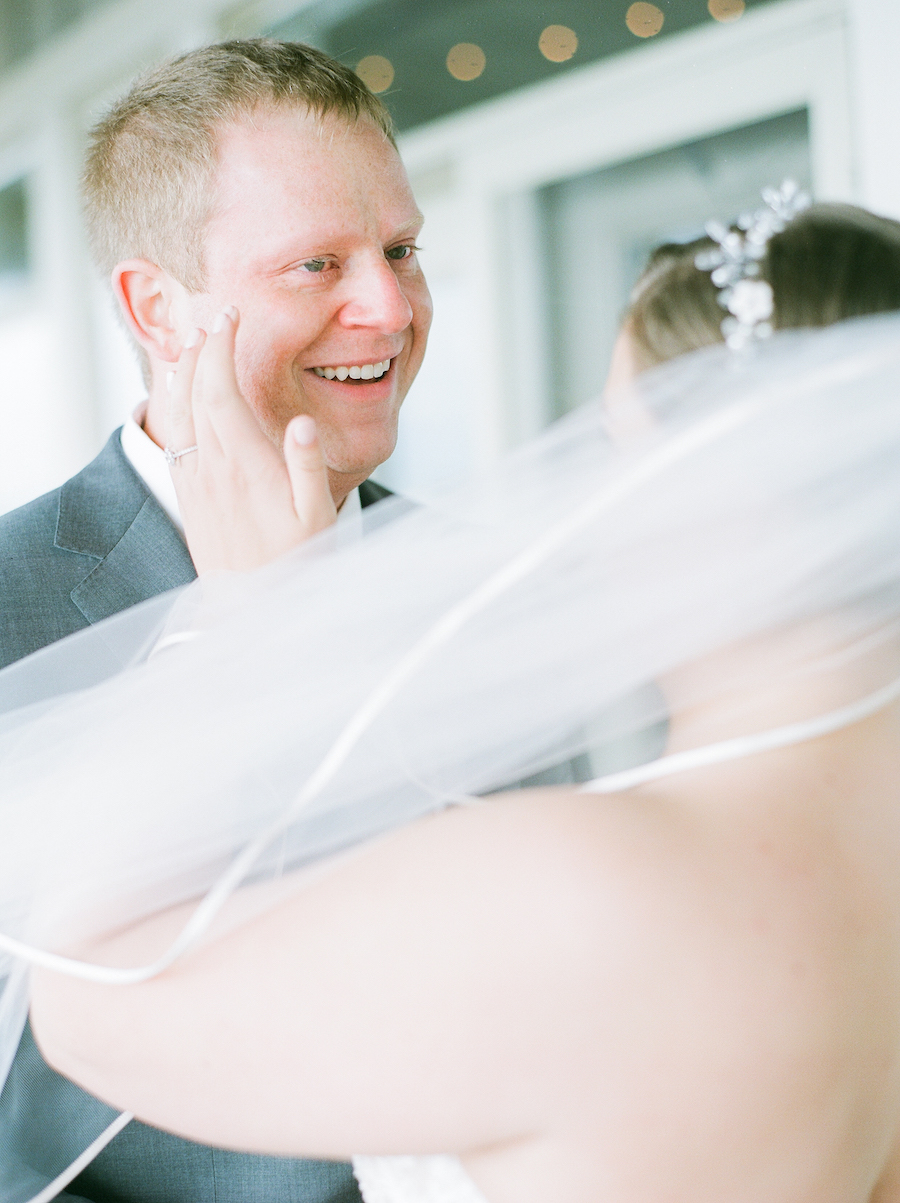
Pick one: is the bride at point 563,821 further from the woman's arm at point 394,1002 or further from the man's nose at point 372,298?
the man's nose at point 372,298

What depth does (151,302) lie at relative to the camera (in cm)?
142

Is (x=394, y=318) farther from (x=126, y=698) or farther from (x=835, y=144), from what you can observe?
(x=835, y=144)

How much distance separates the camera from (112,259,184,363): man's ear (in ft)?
4.61

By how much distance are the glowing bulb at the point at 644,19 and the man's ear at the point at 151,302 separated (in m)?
1.91

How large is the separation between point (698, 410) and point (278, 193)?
804 millimetres

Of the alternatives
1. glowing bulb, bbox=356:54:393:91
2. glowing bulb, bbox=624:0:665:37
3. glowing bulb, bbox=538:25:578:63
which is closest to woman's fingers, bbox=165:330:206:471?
glowing bulb, bbox=624:0:665:37

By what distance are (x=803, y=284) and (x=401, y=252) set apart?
0.81 m

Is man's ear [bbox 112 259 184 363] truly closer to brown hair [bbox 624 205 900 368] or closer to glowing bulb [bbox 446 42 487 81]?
brown hair [bbox 624 205 900 368]

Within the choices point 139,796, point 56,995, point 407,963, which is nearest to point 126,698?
point 139,796

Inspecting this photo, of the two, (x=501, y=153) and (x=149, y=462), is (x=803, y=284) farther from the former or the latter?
(x=501, y=153)

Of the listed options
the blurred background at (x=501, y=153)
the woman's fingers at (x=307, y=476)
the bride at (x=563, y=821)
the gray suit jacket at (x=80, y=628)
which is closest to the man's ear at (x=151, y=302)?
the gray suit jacket at (x=80, y=628)

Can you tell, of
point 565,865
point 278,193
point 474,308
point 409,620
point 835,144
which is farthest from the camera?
point 474,308

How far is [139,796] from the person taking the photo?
779 mm

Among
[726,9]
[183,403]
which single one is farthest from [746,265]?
[726,9]
